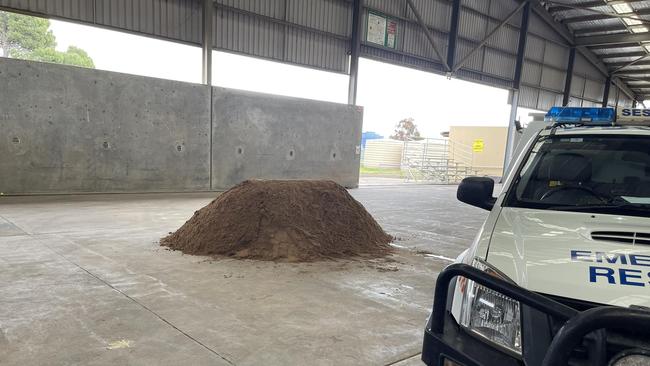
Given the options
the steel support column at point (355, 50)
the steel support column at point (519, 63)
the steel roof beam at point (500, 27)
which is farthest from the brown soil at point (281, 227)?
the steel support column at point (519, 63)

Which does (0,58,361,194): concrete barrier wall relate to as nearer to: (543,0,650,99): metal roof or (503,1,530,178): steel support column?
(503,1,530,178): steel support column

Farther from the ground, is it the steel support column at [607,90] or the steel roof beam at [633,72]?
the steel roof beam at [633,72]

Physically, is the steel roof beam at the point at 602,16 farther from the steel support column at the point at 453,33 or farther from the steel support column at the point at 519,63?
the steel support column at the point at 453,33

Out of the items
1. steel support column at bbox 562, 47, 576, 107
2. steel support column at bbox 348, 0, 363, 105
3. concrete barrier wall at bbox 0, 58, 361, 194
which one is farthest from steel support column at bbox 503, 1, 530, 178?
concrete barrier wall at bbox 0, 58, 361, 194

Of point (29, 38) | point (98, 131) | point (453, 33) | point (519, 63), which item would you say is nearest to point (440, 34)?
point (453, 33)

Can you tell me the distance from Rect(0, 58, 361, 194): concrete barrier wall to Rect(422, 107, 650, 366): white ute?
993cm

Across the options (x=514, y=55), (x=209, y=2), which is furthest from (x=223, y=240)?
(x=514, y=55)

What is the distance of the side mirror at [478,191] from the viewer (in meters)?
2.78

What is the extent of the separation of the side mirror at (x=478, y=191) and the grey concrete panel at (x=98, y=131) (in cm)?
989

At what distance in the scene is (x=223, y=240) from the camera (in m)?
5.44

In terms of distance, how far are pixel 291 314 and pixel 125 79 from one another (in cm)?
923

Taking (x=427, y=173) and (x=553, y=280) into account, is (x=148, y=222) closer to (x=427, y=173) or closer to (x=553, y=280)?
(x=553, y=280)

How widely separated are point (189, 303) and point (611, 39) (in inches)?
1056

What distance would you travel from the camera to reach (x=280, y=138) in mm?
13492
